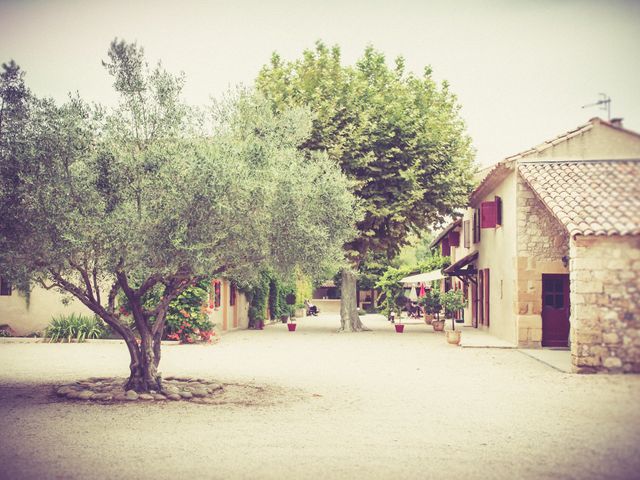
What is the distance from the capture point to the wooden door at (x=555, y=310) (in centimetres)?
1989

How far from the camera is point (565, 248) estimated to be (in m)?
19.6

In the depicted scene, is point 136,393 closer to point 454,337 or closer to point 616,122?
point 616,122

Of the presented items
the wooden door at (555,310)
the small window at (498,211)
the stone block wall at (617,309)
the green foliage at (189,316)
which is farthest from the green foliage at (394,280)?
the stone block wall at (617,309)

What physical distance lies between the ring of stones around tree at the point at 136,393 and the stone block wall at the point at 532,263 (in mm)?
10843

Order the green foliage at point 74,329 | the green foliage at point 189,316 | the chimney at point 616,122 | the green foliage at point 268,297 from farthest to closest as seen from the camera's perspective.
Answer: the green foliage at point 268,297 < the green foliage at point 74,329 < the green foliage at point 189,316 < the chimney at point 616,122

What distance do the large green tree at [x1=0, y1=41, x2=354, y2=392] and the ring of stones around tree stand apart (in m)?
1.73

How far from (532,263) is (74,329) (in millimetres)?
15310

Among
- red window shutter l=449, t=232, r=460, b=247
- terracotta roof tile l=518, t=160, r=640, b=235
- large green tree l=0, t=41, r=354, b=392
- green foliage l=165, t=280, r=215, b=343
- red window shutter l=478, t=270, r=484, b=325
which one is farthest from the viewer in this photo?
red window shutter l=449, t=232, r=460, b=247

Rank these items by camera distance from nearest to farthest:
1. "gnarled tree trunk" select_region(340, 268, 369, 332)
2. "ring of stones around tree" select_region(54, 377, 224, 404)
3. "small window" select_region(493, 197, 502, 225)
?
"ring of stones around tree" select_region(54, 377, 224, 404) < "small window" select_region(493, 197, 502, 225) < "gnarled tree trunk" select_region(340, 268, 369, 332)

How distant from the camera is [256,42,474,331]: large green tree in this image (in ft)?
79.7

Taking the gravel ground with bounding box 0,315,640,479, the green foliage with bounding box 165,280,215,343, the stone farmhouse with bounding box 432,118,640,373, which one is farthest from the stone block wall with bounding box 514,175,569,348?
the green foliage with bounding box 165,280,215,343

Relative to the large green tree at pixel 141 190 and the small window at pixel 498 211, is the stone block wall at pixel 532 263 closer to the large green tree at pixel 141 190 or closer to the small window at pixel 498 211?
the small window at pixel 498 211

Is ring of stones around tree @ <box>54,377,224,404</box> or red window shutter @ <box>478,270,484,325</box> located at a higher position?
red window shutter @ <box>478,270,484,325</box>

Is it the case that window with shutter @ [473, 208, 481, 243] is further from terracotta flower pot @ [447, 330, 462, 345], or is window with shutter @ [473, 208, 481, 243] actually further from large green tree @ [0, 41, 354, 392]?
large green tree @ [0, 41, 354, 392]
